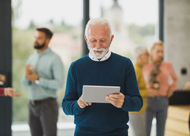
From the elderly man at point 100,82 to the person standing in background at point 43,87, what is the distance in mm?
1190

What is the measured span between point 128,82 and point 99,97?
0.26 metres

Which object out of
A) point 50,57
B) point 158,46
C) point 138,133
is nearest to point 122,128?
point 138,133

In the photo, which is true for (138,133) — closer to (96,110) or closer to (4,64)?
(96,110)

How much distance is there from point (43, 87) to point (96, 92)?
1541 millimetres

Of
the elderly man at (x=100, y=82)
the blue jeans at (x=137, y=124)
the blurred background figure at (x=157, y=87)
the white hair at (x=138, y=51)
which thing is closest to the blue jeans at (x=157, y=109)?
the blurred background figure at (x=157, y=87)

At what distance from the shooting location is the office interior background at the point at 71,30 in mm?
3518

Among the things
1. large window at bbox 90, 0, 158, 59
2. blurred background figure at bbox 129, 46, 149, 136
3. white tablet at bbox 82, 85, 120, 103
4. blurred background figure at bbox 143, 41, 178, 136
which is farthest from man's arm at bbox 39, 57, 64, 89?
large window at bbox 90, 0, 158, 59

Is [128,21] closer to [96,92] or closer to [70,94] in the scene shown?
[70,94]

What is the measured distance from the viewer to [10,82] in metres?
3.50

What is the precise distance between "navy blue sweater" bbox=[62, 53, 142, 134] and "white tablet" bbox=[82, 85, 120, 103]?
0.43 feet

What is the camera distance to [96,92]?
1275 millimetres

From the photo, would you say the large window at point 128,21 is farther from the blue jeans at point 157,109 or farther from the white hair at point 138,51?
the blue jeans at point 157,109

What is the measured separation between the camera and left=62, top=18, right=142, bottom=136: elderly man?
1.41 m

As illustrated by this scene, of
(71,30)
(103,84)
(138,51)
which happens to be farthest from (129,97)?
(71,30)
